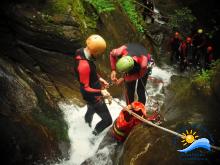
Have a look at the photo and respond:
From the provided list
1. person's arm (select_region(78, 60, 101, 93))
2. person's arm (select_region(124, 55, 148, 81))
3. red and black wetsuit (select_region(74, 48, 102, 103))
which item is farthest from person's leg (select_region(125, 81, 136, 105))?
person's arm (select_region(78, 60, 101, 93))

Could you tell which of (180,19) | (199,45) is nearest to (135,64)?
(199,45)

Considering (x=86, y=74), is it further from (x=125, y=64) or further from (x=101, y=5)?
(x=101, y=5)

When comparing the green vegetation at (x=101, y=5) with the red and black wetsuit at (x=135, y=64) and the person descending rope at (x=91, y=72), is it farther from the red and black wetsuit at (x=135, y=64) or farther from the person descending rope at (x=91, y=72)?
the person descending rope at (x=91, y=72)

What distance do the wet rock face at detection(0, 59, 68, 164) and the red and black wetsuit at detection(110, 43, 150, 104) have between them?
5.12 feet

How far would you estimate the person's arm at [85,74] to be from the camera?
16.9 ft

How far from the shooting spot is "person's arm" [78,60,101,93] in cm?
516

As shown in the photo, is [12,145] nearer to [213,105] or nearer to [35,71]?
[35,71]

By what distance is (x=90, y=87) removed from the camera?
5.73 meters

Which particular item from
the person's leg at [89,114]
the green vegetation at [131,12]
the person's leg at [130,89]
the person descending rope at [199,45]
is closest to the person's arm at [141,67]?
the person's leg at [130,89]

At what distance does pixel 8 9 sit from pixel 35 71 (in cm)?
155

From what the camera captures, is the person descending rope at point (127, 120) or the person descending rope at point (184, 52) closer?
the person descending rope at point (127, 120)

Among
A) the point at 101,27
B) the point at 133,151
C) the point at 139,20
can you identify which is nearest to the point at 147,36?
the point at 139,20

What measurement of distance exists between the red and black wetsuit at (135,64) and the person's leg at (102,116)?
58 cm

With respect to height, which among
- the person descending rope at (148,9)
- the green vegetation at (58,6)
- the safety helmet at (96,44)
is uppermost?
the green vegetation at (58,6)
